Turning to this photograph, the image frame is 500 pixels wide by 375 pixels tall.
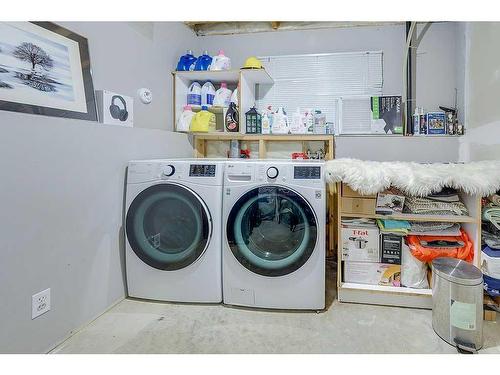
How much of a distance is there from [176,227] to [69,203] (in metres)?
0.62

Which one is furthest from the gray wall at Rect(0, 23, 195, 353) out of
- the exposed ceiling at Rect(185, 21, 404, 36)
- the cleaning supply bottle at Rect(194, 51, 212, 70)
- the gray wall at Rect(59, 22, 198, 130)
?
the exposed ceiling at Rect(185, 21, 404, 36)

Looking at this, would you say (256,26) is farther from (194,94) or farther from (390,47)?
(390,47)

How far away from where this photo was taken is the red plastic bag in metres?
1.77

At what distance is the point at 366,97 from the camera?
9.00 feet

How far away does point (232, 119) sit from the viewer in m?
2.76

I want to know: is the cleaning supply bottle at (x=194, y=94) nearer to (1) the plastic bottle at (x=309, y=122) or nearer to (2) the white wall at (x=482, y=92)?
(1) the plastic bottle at (x=309, y=122)

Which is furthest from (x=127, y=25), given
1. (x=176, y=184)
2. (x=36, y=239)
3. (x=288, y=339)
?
(x=288, y=339)

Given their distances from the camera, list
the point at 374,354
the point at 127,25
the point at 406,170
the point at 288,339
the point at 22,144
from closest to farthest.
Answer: the point at 22,144
the point at 374,354
the point at 288,339
the point at 406,170
the point at 127,25

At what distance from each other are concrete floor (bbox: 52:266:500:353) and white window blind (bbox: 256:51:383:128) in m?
1.73

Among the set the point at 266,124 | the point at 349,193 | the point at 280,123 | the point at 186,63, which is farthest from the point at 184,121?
the point at 349,193

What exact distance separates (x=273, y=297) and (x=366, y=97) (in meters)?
1.98

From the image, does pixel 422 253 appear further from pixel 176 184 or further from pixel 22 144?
pixel 22 144

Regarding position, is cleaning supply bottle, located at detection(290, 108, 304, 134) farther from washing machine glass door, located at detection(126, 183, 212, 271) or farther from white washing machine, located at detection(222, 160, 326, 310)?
washing machine glass door, located at detection(126, 183, 212, 271)

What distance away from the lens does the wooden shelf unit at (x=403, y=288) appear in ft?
5.72
